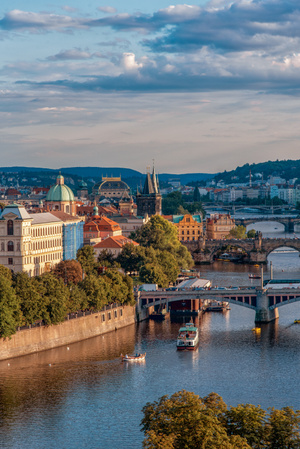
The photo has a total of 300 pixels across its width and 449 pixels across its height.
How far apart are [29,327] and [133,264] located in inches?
1109

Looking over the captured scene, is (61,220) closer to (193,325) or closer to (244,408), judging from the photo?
(193,325)

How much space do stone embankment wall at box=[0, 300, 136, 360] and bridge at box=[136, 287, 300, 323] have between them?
2014 mm

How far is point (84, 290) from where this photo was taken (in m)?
66.9

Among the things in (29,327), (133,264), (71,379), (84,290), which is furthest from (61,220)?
(71,379)

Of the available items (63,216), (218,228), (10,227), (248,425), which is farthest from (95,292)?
(218,228)

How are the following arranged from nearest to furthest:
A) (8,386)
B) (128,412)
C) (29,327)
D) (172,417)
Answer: (172,417)
(128,412)
(8,386)
(29,327)

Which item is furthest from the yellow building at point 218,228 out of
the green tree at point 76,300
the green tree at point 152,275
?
the green tree at point 76,300

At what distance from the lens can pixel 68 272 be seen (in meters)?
74.5

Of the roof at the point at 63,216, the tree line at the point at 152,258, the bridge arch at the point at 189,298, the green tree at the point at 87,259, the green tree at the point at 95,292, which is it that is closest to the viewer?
the green tree at the point at 95,292

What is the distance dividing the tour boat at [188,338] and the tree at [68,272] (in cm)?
1129

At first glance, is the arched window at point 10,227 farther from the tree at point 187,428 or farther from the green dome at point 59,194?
the tree at point 187,428

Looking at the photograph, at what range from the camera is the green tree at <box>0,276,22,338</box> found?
5628cm

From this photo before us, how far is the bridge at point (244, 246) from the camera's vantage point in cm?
12350

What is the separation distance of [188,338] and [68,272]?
591 inches
